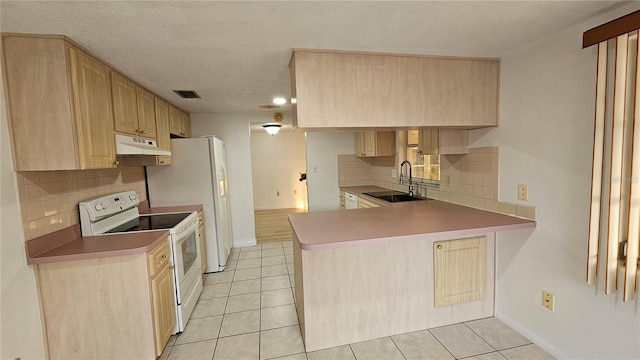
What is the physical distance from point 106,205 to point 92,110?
84 centimetres

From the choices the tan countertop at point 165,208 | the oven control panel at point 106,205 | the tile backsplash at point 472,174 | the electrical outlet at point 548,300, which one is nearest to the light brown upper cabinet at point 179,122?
the tan countertop at point 165,208

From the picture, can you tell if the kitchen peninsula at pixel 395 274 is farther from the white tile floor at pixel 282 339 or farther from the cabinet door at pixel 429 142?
the cabinet door at pixel 429 142

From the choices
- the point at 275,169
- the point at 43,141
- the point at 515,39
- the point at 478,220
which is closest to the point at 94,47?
the point at 43,141

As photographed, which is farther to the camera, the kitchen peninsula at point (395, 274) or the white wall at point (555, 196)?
the kitchen peninsula at point (395, 274)

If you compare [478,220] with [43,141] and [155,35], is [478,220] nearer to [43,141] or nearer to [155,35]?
[155,35]

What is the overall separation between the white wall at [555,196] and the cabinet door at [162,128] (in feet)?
10.5

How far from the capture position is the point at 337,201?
16.1 feet

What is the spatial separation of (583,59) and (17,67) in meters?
3.23

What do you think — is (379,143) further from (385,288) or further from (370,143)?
(385,288)

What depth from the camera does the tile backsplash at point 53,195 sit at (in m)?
1.69

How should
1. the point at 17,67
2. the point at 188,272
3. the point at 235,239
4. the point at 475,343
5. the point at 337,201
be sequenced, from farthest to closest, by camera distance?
the point at 337,201
the point at 235,239
the point at 188,272
the point at 475,343
the point at 17,67

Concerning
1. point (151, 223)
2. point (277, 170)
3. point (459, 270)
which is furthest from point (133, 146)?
point (277, 170)

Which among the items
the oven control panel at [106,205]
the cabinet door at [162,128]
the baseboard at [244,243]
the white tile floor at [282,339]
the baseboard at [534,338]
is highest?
the cabinet door at [162,128]

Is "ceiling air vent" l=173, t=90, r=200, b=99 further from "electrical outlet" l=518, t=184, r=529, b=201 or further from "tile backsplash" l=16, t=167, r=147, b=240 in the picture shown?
"electrical outlet" l=518, t=184, r=529, b=201
